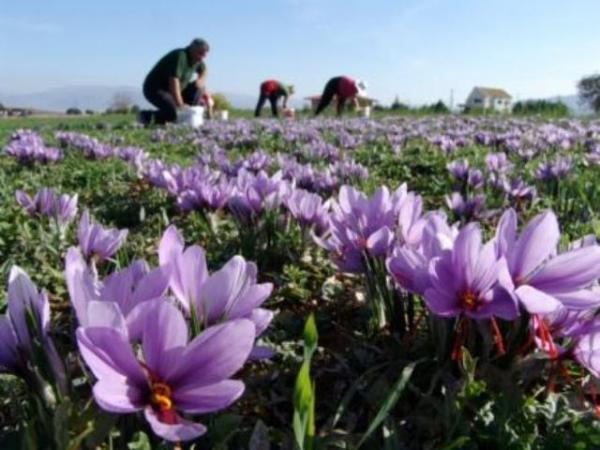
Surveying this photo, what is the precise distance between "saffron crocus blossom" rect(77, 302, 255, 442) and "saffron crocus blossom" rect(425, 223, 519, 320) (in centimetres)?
40

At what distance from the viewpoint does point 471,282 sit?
112cm

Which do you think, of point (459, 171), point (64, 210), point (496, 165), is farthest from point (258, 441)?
point (496, 165)

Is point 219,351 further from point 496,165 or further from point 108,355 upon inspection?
point 496,165

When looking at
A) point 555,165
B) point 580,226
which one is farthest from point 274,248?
point 555,165

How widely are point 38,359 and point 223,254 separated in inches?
64.7

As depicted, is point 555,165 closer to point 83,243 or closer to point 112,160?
point 83,243

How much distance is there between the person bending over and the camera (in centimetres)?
1382

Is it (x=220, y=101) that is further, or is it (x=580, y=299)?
(x=220, y=101)

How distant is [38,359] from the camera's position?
965mm

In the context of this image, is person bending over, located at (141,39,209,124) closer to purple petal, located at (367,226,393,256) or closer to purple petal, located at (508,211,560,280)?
purple petal, located at (367,226,393,256)

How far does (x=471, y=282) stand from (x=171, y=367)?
53cm

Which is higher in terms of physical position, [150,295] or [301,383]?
[150,295]

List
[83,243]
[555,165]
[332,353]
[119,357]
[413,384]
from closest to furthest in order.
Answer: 1. [119,357]
2. [413,384]
3. [332,353]
4. [83,243]
5. [555,165]

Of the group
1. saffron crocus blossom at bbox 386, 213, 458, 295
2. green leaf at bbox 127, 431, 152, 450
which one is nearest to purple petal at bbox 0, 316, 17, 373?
green leaf at bbox 127, 431, 152, 450
